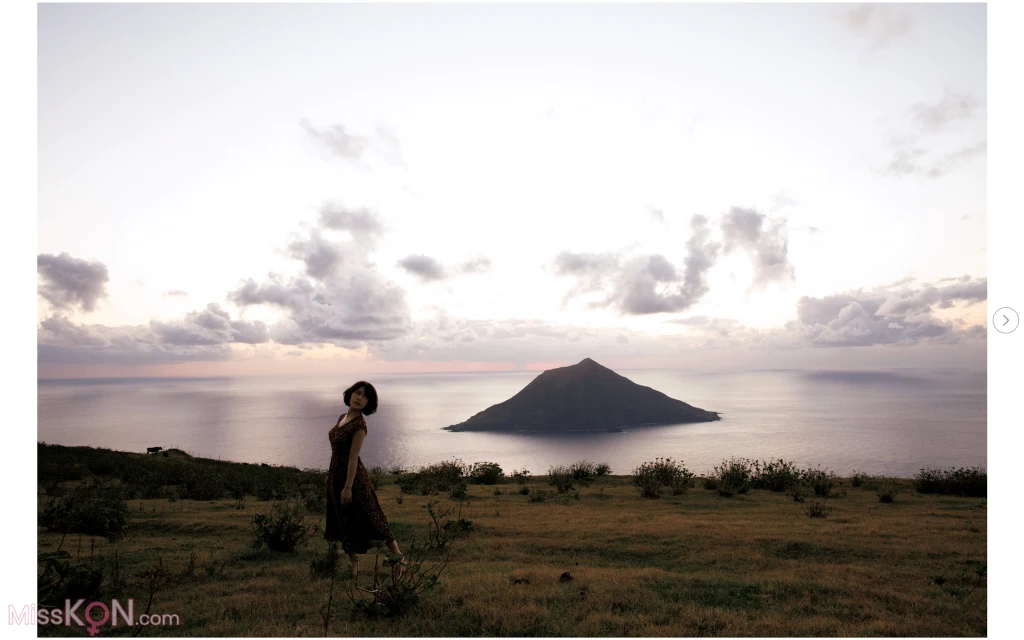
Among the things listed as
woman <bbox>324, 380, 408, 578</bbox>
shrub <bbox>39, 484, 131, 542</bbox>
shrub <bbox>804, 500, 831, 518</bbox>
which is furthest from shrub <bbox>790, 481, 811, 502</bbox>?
shrub <bbox>39, 484, 131, 542</bbox>

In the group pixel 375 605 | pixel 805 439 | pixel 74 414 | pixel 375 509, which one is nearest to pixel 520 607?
pixel 375 605

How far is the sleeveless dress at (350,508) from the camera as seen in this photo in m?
6.24

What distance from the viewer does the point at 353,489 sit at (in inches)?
252

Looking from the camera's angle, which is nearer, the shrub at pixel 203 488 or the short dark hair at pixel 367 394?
the short dark hair at pixel 367 394

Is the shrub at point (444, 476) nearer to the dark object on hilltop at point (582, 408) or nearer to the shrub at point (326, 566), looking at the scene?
the shrub at point (326, 566)

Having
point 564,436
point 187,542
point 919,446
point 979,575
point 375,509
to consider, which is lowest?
point 564,436

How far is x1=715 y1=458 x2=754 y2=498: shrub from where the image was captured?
15552 mm

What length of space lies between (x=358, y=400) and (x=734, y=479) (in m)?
14.4

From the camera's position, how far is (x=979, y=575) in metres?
6.71

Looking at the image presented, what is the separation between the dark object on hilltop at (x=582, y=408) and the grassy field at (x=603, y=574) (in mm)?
128860

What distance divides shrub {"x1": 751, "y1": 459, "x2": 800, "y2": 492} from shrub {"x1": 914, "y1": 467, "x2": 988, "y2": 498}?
3900 mm

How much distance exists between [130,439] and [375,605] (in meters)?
115

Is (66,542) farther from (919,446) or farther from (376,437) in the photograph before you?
(376,437)

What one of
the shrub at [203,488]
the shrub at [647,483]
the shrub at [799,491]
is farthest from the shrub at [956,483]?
the shrub at [203,488]
